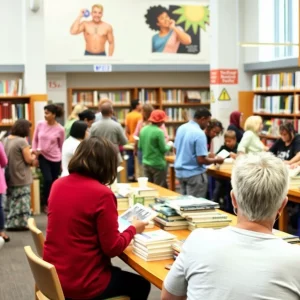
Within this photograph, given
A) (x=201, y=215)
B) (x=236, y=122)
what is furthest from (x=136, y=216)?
(x=236, y=122)

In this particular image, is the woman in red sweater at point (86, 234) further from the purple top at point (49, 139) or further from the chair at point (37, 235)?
the purple top at point (49, 139)

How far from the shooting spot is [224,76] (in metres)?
10.4

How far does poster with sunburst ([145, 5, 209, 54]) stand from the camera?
461 inches

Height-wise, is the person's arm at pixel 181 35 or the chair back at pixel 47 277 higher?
the person's arm at pixel 181 35

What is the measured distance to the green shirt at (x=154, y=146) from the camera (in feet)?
24.7

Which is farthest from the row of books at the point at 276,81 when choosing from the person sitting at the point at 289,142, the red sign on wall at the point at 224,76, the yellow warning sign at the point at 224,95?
the person sitting at the point at 289,142

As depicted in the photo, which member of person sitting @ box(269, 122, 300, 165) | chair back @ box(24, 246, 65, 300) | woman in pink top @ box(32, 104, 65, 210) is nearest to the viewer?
chair back @ box(24, 246, 65, 300)

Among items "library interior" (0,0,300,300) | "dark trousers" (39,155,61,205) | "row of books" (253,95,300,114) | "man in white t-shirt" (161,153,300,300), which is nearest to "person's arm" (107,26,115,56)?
"library interior" (0,0,300,300)

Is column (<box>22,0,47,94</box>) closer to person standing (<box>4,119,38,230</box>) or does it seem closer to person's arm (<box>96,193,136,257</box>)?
person standing (<box>4,119,38,230</box>)

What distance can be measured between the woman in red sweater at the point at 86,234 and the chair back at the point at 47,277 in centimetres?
18

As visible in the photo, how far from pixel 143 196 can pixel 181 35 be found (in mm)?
7941

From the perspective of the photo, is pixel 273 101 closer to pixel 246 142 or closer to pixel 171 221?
pixel 246 142

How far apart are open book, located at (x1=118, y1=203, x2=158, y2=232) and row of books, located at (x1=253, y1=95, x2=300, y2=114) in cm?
601

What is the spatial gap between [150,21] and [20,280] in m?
7.27
